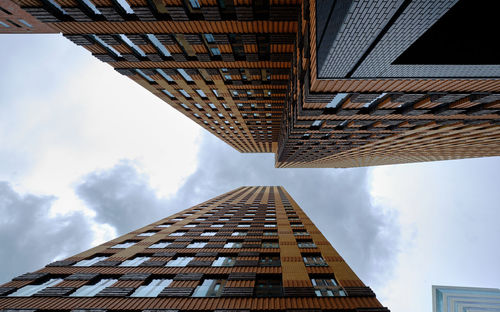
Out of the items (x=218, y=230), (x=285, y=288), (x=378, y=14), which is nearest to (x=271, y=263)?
(x=285, y=288)

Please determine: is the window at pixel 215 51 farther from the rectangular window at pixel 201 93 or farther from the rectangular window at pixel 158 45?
the rectangular window at pixel 201 93

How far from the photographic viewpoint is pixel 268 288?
563 inches

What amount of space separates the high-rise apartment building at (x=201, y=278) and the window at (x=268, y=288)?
0.08m

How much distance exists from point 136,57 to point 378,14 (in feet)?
69.5

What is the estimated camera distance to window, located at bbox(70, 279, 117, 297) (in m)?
13.9

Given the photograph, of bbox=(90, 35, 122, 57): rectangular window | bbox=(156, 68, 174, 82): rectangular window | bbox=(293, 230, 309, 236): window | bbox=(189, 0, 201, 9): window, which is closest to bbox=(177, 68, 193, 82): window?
bbox=(156, 68, 174, 82): rectangular window

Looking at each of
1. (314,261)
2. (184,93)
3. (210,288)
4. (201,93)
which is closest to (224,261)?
(210,288)

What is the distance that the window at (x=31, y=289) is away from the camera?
533 inches

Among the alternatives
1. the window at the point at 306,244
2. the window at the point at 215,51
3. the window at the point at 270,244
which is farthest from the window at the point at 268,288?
the window at the point at 215,51

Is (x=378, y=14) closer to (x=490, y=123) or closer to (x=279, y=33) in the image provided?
(x=279, y=33)

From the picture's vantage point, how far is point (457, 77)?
9195mm

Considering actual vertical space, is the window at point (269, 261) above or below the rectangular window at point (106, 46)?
below

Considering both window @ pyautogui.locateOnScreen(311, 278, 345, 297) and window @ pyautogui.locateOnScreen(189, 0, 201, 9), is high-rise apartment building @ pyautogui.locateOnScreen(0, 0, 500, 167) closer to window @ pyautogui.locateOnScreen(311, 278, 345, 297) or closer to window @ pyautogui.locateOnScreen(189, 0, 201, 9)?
window @ pyautogui.locateOnScreen(189, 0, 201, 9)

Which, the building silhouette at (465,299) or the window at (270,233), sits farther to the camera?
the window at (270,233)
